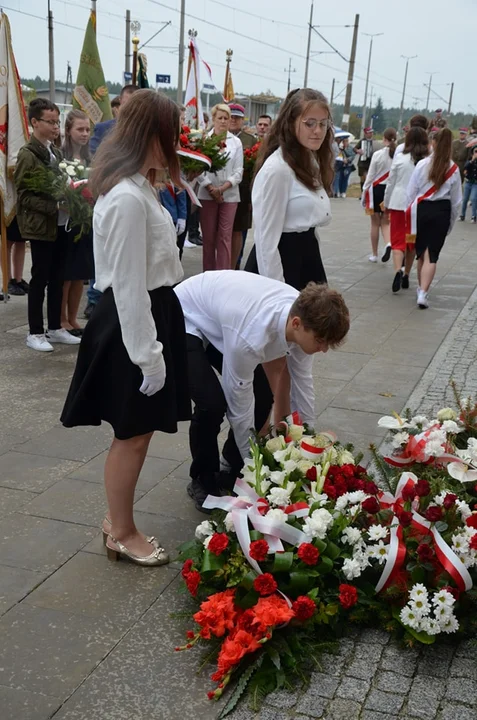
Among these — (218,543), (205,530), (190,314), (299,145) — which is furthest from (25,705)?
(299,145)

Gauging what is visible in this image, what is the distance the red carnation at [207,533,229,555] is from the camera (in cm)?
303

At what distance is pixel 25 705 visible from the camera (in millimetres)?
2639

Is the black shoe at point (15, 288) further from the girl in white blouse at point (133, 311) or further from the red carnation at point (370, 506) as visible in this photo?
the red carnation at point (370, 506)

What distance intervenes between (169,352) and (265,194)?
5.48 ft

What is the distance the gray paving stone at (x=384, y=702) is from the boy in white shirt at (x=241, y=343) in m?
1.34

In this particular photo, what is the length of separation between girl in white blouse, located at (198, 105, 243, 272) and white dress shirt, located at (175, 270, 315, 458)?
5.32 meters

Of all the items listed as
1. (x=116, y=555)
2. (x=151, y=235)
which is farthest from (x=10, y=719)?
(x=151, y=235)

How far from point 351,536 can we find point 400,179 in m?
7.57

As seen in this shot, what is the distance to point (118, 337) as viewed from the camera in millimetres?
3199

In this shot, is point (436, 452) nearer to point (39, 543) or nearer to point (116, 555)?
point (116, 555)

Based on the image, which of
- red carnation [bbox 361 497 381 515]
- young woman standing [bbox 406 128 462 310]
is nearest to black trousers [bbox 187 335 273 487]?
red carnation [bbox 361 497 381 515]

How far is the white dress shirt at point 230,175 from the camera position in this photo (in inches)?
360

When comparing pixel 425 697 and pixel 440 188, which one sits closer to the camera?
pixel 425 697

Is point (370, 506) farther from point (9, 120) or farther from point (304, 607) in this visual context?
point (9, 120)
